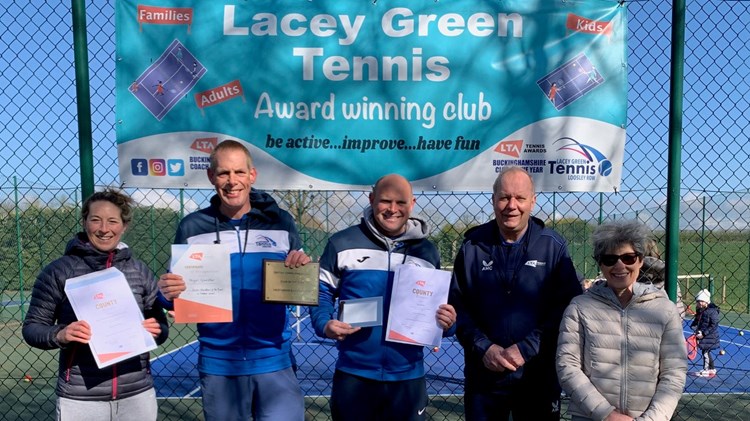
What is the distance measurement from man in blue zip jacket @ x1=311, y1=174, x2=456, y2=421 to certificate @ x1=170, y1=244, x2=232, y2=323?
1.50ft

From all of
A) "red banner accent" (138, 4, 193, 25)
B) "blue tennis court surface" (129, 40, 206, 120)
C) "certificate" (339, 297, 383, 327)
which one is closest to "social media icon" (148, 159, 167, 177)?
"blue tennis court surface" (129, 40, 206, 120)

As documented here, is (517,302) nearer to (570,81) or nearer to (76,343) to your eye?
(570,81)

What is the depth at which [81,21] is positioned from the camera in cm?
366

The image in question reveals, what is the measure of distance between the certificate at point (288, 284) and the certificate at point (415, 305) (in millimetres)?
400

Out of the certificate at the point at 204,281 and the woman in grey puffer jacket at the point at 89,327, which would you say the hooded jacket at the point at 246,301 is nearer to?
the certificate at the point at 204,281

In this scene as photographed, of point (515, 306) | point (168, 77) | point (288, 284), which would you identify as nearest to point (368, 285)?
point (288, 284)

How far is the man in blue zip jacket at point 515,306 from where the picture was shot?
112 inches

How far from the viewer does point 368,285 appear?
2904 mm

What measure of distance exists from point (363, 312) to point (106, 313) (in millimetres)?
1203

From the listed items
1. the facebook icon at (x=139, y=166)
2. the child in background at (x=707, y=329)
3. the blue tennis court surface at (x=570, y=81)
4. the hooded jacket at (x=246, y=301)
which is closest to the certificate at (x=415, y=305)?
the hooded jacket at (x=246, y=301)

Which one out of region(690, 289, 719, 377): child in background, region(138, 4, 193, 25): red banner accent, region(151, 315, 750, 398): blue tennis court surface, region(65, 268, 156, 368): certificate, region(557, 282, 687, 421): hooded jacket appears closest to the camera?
region(557, 282, 687, 421): hooded jacket

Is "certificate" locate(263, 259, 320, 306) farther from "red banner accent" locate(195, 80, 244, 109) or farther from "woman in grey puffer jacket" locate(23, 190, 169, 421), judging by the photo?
"red banner accent" locate(195, 80, 244, 109)

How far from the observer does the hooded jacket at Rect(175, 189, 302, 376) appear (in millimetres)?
2834

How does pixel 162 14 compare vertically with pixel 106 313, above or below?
above
